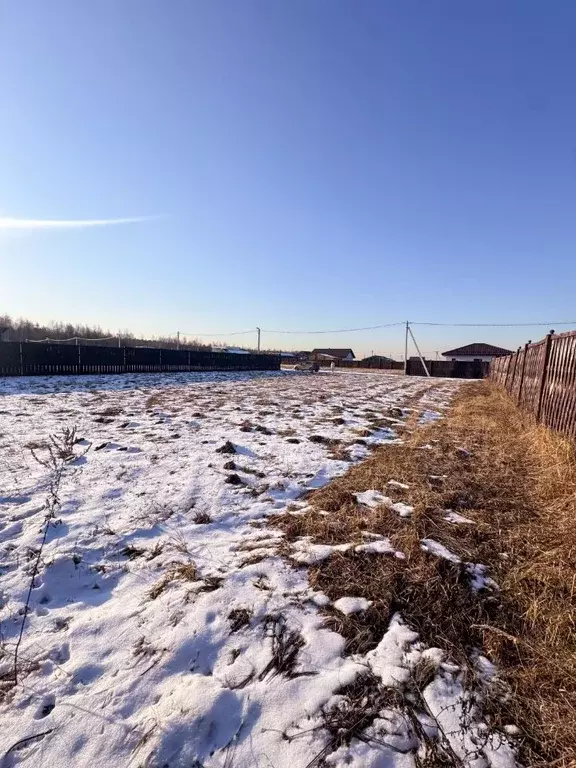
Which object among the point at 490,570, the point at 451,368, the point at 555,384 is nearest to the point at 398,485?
the point at 490,570

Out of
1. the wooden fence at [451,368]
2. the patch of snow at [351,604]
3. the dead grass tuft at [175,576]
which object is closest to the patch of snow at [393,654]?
the patch of snow at [351,604]

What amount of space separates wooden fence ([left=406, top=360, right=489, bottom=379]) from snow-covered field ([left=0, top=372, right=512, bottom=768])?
123ft

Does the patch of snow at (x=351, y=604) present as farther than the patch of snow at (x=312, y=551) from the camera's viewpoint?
No

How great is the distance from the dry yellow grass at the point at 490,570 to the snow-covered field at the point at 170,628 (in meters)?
0.14

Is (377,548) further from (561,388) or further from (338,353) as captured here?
(338,353)

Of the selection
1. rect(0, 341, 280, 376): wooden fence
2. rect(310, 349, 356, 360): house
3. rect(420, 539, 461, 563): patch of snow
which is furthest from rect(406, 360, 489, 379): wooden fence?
rect(420, 539, 461, 563): patch of snow

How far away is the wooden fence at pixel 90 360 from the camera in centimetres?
1527

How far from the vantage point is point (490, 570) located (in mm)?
2326

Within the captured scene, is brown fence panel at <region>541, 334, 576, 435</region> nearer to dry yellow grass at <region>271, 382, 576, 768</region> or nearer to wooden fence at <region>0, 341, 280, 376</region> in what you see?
dry yellow grass at <region>271, 382, 576, 768</region>

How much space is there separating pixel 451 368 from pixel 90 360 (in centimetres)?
3337

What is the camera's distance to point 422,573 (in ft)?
7.44

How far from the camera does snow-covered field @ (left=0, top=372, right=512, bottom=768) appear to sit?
4.62ft

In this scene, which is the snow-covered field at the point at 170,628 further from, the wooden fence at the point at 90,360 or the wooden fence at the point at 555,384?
the wooden fence at the point at 90,360

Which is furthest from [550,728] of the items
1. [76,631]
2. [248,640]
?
[76,631]
